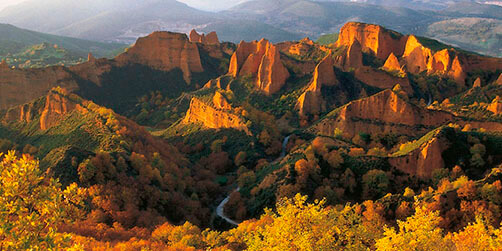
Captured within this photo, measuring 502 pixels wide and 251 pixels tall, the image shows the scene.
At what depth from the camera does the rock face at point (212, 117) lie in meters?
67.8

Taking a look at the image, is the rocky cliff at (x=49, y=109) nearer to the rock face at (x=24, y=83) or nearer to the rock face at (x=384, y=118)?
the rock face at (x=24, y=83)

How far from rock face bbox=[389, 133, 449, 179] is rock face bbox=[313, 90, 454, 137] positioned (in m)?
18.8

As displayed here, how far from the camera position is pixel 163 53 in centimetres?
11481

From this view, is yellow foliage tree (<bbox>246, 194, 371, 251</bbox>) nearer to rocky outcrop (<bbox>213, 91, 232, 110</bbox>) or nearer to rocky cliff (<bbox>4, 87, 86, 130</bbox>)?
rocky cliff (<bbox>4, 87, 86, 130</bbox>)

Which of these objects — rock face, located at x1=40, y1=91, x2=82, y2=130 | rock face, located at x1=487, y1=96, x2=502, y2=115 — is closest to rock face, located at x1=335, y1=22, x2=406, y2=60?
rock face, located at x1=487, y1=96, x2=502, y2=115

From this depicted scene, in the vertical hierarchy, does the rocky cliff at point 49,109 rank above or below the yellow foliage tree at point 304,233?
below

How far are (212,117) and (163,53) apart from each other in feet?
168

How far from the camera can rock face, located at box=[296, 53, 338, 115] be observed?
80250mm

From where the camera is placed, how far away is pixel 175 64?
383 feet

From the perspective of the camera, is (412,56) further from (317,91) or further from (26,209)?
(26,209)

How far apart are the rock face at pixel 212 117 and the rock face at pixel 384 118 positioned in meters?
14.5

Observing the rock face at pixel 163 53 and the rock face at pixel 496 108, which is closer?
the rock face at pixel 496 108

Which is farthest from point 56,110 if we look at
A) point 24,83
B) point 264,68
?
point 264,68

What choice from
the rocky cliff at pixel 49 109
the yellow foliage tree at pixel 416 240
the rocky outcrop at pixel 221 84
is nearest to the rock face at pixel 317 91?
the rocky outcrop at pixel 221 84
